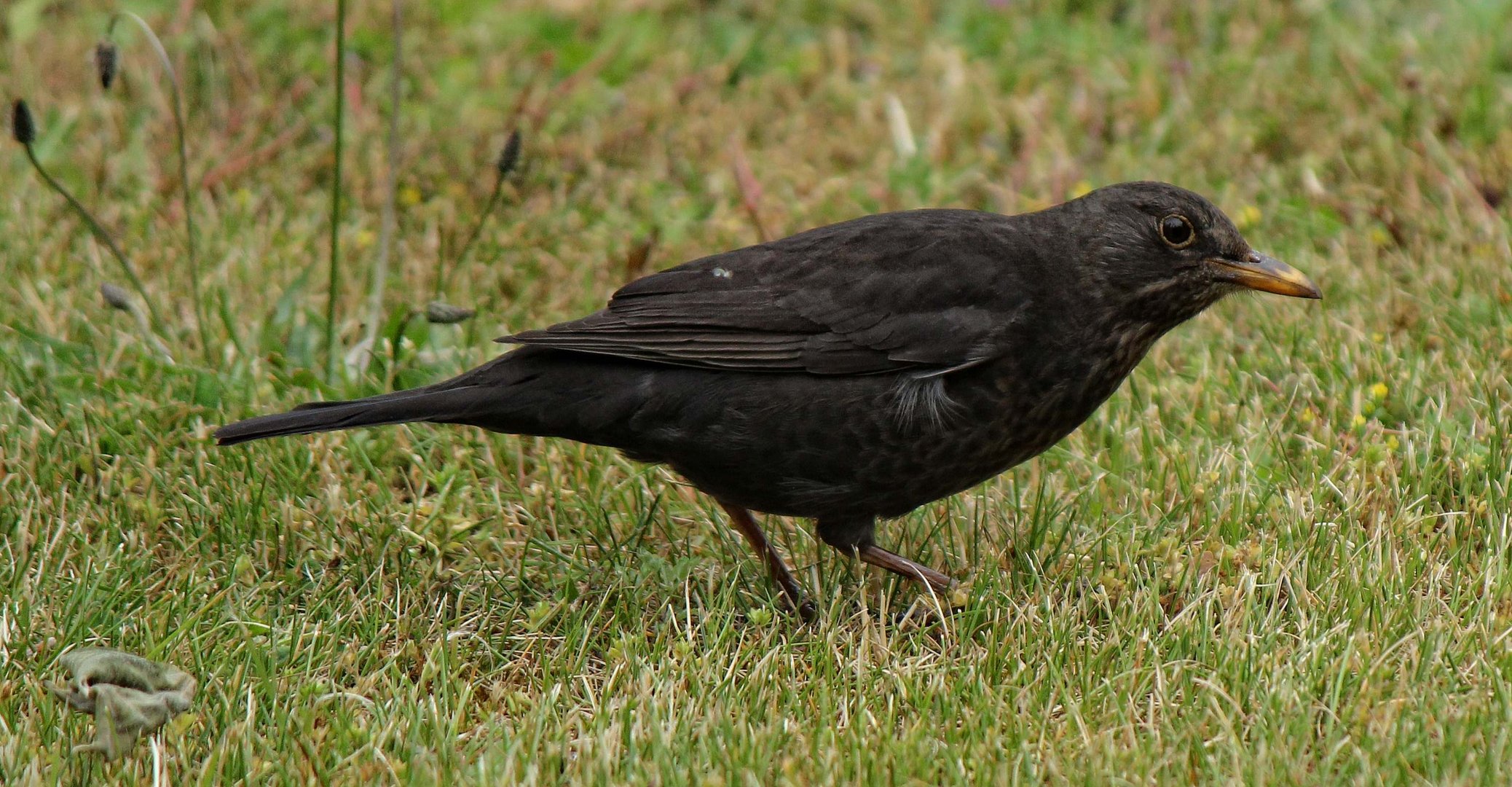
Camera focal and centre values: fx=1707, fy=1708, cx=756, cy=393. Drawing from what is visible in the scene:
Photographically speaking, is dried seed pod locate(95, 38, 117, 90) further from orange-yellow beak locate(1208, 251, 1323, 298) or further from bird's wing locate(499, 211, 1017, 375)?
orange-yellow beak locate(1208, 251, 1323, 298)

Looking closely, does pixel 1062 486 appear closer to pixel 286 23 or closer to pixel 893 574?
pixel 893 574

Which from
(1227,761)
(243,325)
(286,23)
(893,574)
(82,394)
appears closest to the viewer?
(1227,761)

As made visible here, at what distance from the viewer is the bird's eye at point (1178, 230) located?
4.25 meters

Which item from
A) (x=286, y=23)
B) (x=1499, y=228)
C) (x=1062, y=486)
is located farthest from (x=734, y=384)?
(x=286, y=23)

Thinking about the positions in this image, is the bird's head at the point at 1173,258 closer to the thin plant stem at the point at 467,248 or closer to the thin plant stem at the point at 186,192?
the thin plant stem at the point at 467,248

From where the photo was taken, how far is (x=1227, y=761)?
320 cm

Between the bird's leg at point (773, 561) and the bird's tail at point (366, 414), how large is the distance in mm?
744

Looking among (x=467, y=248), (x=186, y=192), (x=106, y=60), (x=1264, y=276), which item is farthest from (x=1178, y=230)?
(x=106, y=60)

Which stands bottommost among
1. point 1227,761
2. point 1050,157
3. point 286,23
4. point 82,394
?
point 1227,761

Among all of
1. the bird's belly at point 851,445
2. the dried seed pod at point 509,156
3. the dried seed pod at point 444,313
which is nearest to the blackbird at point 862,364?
the bird's belly at point 851,445

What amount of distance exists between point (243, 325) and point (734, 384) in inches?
77.3

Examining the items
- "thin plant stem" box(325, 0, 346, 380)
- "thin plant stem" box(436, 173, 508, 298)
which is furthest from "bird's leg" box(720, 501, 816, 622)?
"thin plant stem" box(325, 0, 346, 380)

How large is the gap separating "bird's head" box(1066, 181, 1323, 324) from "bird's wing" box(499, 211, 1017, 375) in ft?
0.99

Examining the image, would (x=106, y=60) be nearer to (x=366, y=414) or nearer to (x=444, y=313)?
(x=444, y=313)
